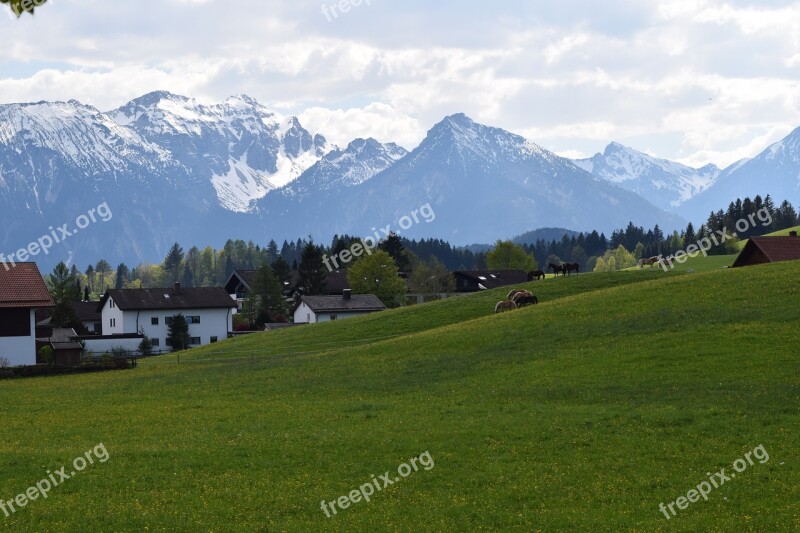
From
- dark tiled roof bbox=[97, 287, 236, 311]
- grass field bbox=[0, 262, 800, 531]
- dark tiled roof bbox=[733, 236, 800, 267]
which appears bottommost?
grass field bbox=[0, 262, 800, 531]

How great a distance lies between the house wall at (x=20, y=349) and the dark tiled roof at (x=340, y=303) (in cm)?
5020

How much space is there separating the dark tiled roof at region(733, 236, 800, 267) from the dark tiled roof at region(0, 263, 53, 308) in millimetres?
60087

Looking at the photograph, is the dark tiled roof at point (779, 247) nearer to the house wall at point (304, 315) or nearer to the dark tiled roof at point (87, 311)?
the house wall at point (304, 315)

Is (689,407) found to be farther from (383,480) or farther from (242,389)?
(242,389)

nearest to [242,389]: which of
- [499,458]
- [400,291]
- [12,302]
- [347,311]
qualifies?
[499,458]

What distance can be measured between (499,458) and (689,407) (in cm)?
987

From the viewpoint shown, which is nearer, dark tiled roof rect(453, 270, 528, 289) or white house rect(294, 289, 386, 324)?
white house rect(294, 289, 386, 324)

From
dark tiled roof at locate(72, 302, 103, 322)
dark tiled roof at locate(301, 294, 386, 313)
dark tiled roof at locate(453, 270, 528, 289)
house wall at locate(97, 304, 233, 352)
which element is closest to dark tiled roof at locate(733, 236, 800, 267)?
dark tiled roof at locate(301, 294, 386, 313)

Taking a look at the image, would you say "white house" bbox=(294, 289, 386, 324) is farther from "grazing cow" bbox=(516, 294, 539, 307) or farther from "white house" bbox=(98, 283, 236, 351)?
"grazing cow" bbox=(516, 294, 539, 307)

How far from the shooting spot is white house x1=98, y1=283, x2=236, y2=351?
422ft

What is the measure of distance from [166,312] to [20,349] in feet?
178

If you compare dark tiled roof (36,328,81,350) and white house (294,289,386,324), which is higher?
white house (294,289,386,324)

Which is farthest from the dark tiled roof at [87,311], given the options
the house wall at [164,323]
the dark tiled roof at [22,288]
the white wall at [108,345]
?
the dark tiled roof at [22,288]

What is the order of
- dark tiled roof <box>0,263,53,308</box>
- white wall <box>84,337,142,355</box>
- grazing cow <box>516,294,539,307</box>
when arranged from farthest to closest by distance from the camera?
white wall <box>84,337,142,355</box>, grazing cow <box>516,294,539,307</box>, dark tiled roof <box>0,263,53,308</box>
